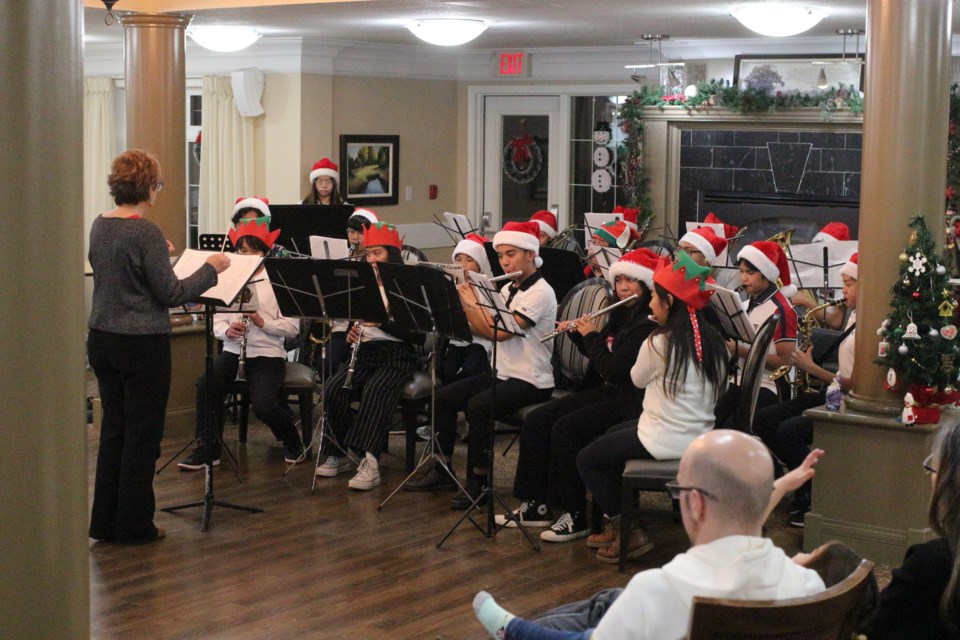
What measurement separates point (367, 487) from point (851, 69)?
17.0 feet

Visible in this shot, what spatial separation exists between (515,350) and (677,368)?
1.16m

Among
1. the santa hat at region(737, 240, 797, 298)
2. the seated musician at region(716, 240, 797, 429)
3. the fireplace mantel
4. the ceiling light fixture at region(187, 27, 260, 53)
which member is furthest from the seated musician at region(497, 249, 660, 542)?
the fireplace mantel

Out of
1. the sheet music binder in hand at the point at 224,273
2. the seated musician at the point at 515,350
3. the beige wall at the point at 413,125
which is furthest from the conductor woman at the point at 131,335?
the beige wall at the point at 413,125

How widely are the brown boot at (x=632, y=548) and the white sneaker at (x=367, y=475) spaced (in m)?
1.30

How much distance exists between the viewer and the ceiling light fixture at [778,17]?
23.0 feet

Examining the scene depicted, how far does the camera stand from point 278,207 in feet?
25.8

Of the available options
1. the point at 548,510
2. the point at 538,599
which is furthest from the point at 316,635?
the point at 548,510

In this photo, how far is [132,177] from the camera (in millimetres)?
4547

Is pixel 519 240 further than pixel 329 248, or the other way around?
pixel 329 248

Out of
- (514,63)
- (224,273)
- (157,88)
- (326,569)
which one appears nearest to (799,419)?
(326,569)

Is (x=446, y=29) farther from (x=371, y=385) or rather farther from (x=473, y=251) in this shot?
(x=371, y=385)

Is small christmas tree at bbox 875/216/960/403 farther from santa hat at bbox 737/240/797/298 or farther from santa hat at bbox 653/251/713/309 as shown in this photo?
santa hat at bbox 737/240/797/298

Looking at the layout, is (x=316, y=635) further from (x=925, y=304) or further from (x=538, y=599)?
(x=925, y=304)

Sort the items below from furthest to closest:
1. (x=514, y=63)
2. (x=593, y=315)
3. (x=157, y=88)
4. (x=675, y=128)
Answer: (x=514, y=63) < (x=675, y=128) < (x=157, y=88) < (x=593, y=315)
